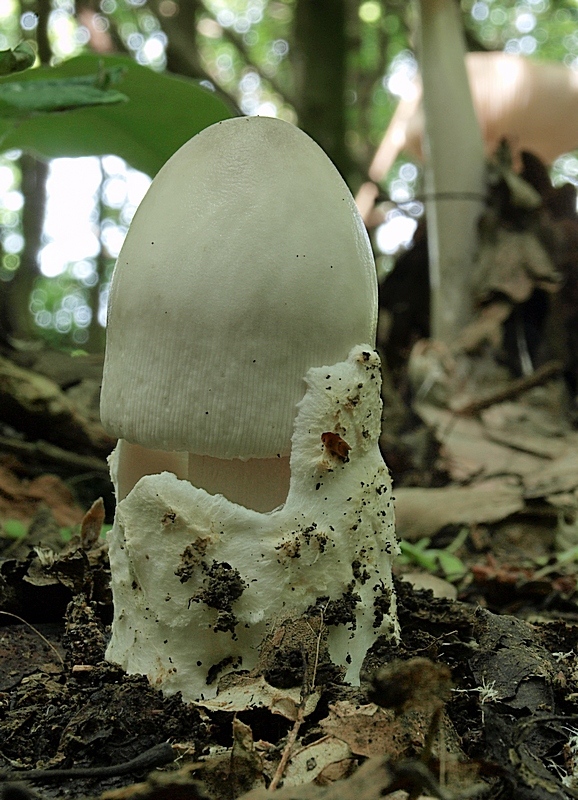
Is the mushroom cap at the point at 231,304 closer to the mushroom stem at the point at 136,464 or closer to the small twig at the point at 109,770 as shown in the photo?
the mushroom stem at the point at 136,464

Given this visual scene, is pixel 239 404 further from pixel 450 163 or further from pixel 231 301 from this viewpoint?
pixel 450 163

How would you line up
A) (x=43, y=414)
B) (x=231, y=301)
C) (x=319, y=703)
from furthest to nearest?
1. (x=43, y=414)
2. (x=231, y=301)
3. (x=319, y=703)

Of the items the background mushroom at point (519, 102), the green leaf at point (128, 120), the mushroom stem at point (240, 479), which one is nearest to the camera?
the mushroom stem at point (240, 479)

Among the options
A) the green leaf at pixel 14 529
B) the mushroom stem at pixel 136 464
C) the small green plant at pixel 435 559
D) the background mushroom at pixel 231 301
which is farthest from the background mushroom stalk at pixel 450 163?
the background mushroom at pixel 231 301

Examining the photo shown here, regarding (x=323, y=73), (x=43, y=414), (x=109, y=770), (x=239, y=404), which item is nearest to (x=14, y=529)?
(x=43, y=414)

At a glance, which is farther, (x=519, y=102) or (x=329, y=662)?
(x=519, y=102)

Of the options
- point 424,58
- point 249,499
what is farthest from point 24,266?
point 249,499

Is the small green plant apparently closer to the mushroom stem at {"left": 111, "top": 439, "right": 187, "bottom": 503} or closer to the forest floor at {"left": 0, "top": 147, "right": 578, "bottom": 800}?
the forest floor at {"left": 0, "top": 147, "right": 578, "bottom": 800}
